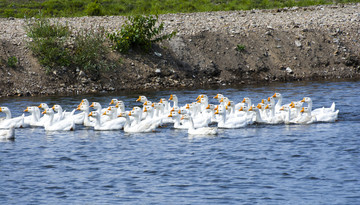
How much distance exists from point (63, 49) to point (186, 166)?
17.0m

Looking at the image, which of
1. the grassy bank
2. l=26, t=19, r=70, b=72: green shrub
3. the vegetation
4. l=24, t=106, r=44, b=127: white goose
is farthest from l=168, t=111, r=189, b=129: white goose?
the grassy bank

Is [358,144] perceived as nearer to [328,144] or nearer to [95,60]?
[328,144]

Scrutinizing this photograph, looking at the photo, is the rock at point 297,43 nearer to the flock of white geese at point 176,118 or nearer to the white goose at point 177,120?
the flock of white geese at point 176,118

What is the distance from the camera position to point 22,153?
17.7m

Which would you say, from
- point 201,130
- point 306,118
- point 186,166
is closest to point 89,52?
point 201,130

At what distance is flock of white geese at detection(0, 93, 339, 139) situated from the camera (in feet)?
67.9

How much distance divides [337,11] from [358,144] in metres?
25.9

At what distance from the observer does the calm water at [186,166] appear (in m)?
13.4

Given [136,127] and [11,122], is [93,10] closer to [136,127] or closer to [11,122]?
[11,122]

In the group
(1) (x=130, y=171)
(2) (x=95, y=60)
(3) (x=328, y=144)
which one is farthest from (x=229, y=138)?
(2) (x=95, y=60)

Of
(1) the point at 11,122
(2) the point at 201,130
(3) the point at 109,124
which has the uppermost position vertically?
(1) the point at 11,122

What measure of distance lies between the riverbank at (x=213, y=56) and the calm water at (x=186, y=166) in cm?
903

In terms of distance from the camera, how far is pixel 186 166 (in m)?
15.8

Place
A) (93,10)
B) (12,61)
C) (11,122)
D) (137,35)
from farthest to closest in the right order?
(93,10) < (137,35) < (12,61) < (11,122)
